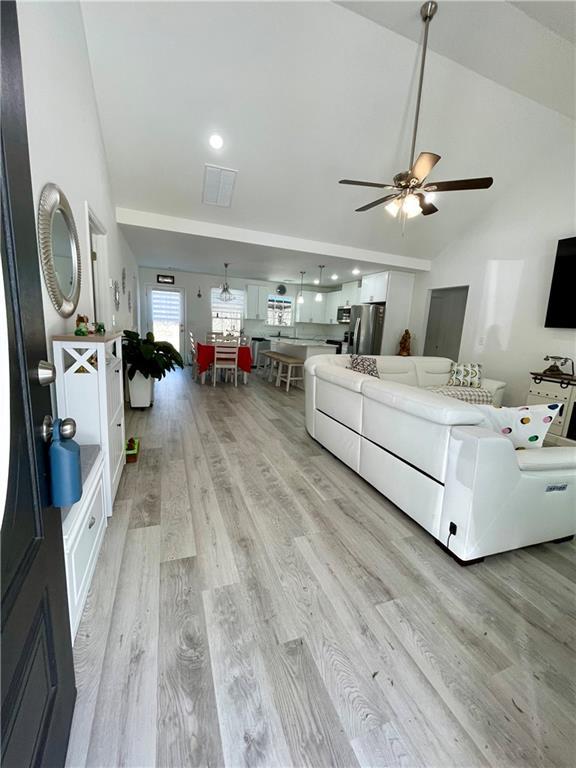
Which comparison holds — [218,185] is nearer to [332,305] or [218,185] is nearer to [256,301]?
[256,301]

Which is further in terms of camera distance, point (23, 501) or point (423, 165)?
point (423, 165)

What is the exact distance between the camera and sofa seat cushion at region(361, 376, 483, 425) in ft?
5.27

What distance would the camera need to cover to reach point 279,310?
8688 mm

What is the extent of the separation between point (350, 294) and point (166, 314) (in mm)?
4616

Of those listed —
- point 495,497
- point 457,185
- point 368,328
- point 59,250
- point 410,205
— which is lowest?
point 495,497

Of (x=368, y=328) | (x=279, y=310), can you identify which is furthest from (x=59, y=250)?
(x=279, y=310)

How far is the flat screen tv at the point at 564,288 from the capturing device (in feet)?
12.1

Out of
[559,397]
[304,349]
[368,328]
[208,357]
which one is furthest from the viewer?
[368,328]

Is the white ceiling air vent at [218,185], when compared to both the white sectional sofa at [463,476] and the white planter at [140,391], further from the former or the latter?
the white sectional sofa at [463,476]

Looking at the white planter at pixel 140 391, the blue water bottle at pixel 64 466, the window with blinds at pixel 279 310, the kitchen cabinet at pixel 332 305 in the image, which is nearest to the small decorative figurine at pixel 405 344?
the kitchen cabinet at pixel 332 305

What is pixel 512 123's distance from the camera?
351cm

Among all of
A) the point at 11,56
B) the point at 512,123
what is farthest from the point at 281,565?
the point at 512,123

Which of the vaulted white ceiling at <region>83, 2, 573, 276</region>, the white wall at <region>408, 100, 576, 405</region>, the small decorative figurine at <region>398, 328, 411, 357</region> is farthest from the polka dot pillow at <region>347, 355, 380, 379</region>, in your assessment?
the small decorative figurine at <region>398, 328, 411, 357</region>

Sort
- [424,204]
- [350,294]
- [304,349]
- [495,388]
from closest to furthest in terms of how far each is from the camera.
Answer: [424,204], [495,388], [304,349], [350,294]
